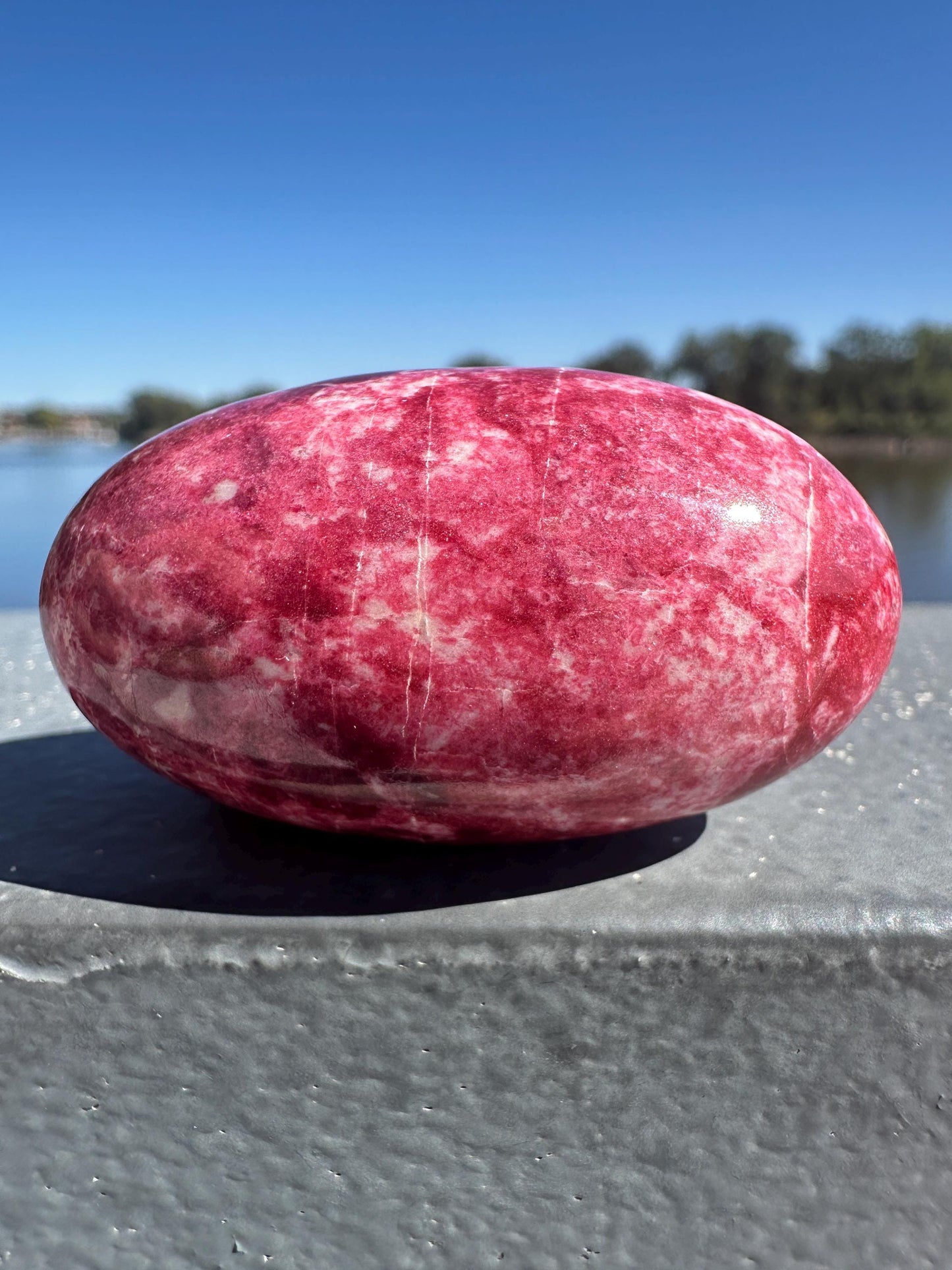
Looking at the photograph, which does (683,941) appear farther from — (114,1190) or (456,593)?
(114,1190)

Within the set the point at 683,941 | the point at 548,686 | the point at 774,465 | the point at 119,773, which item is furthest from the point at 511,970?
the point at 119,773

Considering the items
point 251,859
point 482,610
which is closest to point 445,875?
point 251,859

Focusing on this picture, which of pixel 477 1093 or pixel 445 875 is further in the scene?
pixel 445 875

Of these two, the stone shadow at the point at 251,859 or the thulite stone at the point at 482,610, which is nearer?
the thulite stone at the point at 482,610

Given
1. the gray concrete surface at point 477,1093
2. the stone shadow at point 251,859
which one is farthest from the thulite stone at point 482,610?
the gray concrete surface at point 477,1093

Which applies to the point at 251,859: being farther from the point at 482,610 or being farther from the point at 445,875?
the point at 482,610

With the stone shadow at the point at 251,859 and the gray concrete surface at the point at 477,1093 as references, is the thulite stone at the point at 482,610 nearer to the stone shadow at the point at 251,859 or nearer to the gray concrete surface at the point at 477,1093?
the stone shadow at the point at 251,859

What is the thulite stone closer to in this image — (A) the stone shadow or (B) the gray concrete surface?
(A) the stone shadow
